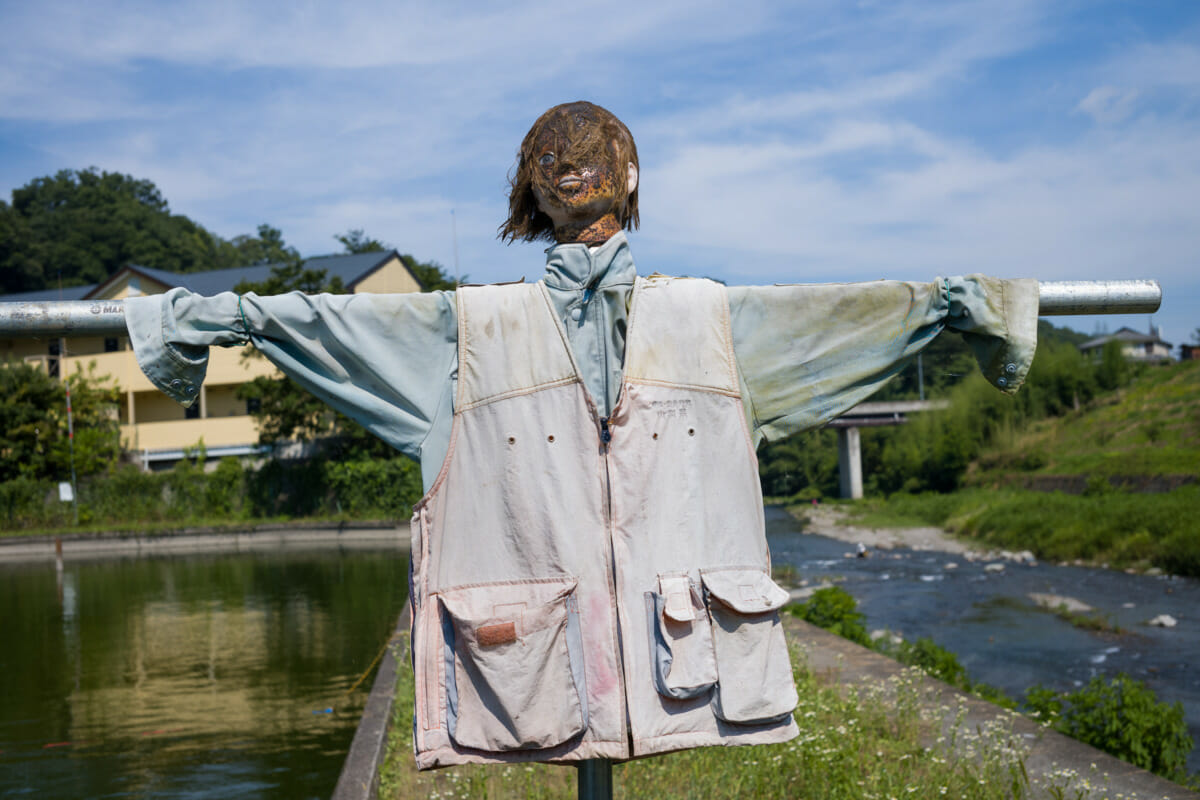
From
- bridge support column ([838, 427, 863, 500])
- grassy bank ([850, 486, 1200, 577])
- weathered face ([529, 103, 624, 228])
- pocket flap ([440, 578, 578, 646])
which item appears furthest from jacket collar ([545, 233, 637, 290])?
bridge support column ([838, 427, 863, 500])

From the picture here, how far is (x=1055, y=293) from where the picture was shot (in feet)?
6.16

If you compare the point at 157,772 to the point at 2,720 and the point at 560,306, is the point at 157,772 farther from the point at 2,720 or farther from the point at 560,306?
the point at 560,306

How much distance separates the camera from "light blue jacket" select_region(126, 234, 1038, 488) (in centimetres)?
178

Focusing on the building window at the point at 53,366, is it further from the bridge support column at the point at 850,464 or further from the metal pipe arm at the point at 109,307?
the metal pipe arm at the point at 109,307

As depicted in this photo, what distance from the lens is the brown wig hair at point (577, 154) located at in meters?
1.93

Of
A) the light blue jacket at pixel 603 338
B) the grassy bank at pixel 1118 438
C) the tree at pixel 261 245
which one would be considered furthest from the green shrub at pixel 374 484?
the tree at pixel 261 245

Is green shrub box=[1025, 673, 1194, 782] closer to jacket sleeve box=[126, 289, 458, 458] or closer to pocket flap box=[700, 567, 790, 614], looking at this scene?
pocket flap box=[700, 567, 790, 614]

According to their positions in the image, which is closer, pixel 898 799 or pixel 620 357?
pixel 620 357

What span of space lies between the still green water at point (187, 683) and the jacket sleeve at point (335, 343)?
4975mm

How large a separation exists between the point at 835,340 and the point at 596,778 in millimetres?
944

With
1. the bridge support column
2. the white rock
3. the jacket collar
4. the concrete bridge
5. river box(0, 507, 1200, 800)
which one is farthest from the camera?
the bridge support column

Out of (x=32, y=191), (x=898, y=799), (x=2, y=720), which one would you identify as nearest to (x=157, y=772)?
(x=2, y=720)

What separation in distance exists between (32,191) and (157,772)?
223 feet

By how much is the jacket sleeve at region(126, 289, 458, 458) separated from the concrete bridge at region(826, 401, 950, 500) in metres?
37.7
